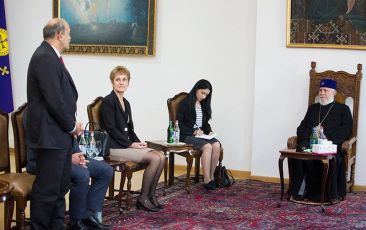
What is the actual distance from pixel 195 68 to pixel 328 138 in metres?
2.15

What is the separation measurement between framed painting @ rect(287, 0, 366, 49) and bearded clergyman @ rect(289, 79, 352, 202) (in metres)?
0.69

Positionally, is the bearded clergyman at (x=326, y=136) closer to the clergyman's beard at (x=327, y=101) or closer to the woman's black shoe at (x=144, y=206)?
the clergyman's beard at (x=327, y=101)

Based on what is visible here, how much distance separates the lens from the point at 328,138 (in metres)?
5.76

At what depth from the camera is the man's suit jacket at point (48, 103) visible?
11.6 ft

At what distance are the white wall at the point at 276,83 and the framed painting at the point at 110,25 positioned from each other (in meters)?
1.56

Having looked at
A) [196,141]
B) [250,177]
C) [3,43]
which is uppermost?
[3,43]

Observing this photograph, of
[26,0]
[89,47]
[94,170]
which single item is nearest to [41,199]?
[94,170]

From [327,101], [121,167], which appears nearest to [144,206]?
[121,167]

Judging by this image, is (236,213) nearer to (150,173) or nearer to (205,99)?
(150,173)

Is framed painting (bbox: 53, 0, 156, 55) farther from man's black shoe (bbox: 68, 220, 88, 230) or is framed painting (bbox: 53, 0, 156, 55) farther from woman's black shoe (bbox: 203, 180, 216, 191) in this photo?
man's black shoe (bbox: 68, 220, 88, 230)

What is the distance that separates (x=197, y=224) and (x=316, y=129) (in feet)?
5.55

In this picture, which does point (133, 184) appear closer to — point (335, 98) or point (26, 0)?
point (335, 98)

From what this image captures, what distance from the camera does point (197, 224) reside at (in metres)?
4.56

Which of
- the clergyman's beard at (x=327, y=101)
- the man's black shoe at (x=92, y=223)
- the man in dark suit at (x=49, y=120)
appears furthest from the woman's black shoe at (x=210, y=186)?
the man in dark suit at (x=49, y=120)
